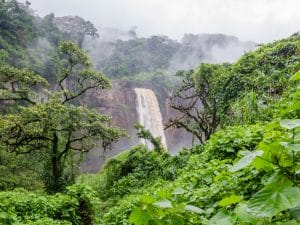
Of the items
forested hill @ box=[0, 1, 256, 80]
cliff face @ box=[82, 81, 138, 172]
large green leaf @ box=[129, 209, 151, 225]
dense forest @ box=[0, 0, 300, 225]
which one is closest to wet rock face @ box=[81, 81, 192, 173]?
cliff face @ box=[82, 81, 138, 172]

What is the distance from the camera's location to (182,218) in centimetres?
104

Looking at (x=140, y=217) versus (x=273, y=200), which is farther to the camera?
(x=140, y=217)

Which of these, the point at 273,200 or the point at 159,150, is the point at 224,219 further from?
the point at 159,150

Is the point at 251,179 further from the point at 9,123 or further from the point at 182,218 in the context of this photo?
the point at 9,123

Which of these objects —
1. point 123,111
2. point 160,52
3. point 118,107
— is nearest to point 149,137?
point 123,111

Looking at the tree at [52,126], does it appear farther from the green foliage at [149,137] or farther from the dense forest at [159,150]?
the green foliage at [149,137]

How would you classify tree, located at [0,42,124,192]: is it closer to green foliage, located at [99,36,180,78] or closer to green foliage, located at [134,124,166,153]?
green foliage, located at [134,124,166,153]

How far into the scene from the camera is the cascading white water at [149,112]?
27578 millimetres

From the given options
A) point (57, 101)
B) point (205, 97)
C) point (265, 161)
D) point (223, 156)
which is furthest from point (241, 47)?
point (265, 161)

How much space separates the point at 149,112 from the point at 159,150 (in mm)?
12852

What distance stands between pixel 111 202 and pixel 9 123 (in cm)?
386

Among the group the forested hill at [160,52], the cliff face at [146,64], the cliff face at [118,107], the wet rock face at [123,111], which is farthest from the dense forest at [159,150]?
the forested hill at [160,52]

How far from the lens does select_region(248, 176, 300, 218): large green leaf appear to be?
791 mm

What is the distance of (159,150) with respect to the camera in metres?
Answer: 15.4
